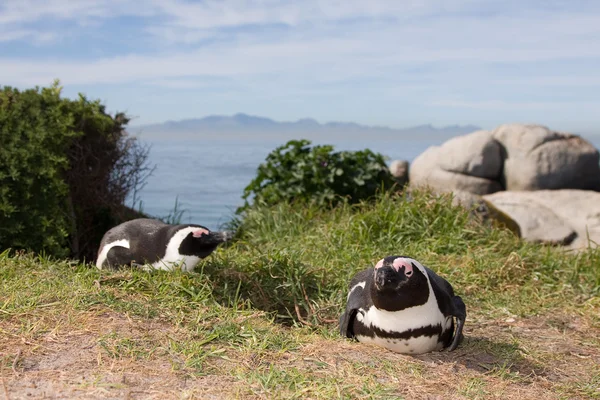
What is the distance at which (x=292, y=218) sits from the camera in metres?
7.48

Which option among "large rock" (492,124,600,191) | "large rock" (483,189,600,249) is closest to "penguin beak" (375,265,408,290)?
"large rock" (483,189,600,249)

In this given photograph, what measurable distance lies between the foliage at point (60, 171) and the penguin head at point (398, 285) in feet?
12.8

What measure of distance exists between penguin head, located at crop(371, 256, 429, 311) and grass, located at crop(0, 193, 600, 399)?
35 cm

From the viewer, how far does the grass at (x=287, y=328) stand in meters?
3.26

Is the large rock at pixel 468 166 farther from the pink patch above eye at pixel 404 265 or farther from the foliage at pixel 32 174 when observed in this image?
the pink patch above eye at pixel 404 265

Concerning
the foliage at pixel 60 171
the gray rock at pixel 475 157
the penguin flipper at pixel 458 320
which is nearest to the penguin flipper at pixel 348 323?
the penguin flipper at pixel 458 320

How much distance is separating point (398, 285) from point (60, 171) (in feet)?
15.2

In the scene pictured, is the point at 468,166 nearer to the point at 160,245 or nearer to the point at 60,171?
the point at 60,171

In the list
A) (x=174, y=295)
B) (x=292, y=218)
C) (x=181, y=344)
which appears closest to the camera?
(x=181, y=344)

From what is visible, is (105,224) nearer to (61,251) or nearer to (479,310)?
(61,251)

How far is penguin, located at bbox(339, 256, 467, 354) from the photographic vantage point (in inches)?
140

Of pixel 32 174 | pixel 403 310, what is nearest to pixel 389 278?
pixel 403 310

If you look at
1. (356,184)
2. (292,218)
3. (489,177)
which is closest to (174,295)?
(292,218)

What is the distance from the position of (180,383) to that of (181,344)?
405mm
